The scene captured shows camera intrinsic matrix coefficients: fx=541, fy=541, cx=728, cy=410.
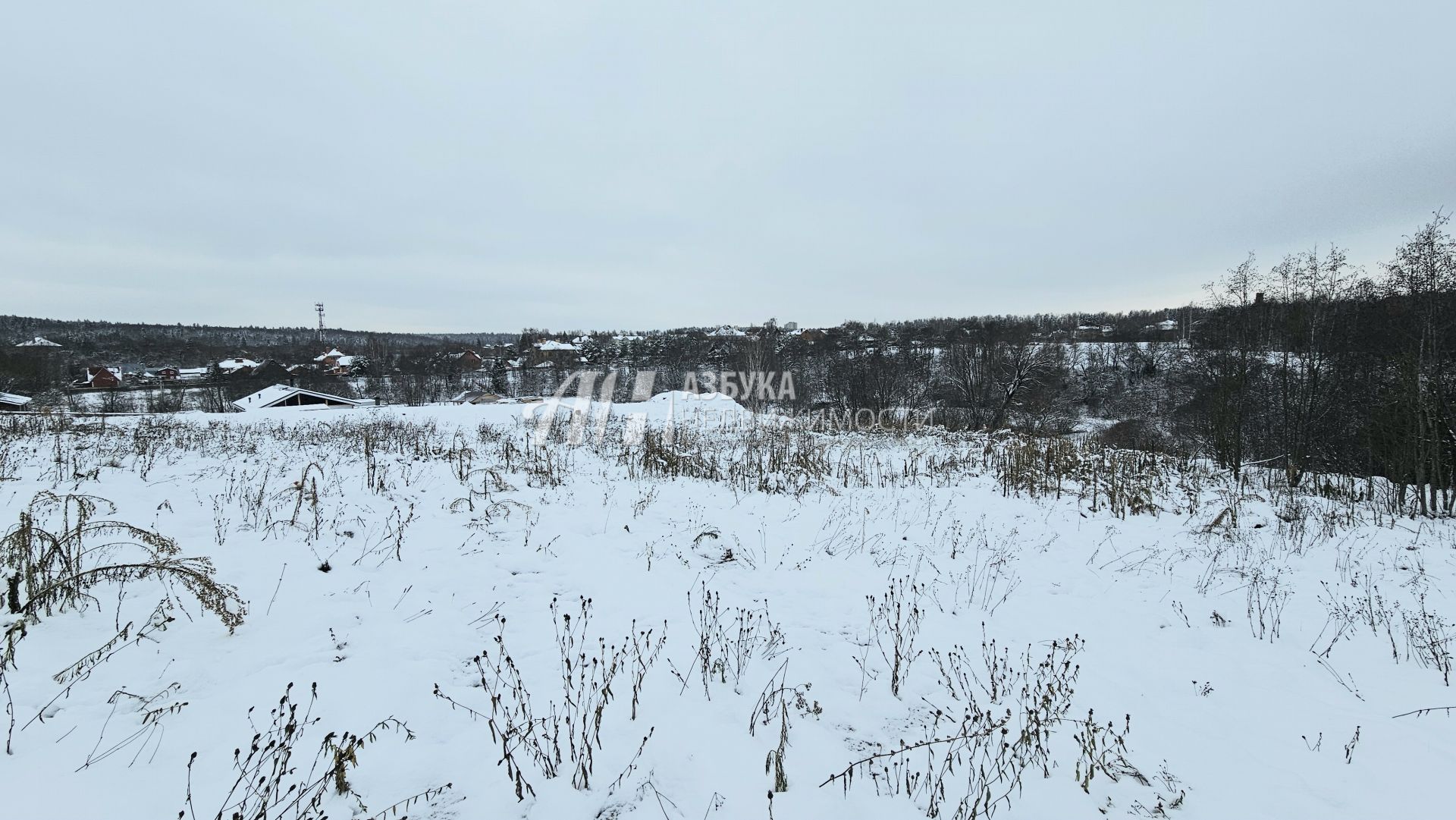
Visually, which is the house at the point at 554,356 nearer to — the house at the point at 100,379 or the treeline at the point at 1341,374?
the house at the point at 100,379

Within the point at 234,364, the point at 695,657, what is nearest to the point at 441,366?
the point at 234,364

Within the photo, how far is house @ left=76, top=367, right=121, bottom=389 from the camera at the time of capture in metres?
57.6

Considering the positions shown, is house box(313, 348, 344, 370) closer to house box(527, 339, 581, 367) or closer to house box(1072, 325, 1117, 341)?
house box(527, 339, 581, 367)

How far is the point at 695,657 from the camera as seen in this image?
3.36 m

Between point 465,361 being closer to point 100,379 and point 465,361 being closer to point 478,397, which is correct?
point 100,379

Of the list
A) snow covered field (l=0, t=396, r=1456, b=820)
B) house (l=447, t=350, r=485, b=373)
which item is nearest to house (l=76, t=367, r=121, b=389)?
house (l=447, t=350, r=485, b=373)

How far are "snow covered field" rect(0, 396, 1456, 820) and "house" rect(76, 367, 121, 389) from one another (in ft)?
251

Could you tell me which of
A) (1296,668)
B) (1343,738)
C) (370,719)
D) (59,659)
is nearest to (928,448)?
(1296,668)

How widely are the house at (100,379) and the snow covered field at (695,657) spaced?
76.4 meters

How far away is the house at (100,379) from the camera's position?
5759 cm

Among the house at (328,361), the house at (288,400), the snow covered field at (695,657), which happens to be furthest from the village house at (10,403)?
the house at (328,361)

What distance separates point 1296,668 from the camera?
141 inches

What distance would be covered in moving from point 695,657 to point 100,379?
91.3 metres

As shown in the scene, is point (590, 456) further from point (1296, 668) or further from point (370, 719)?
point (1296, 668)
